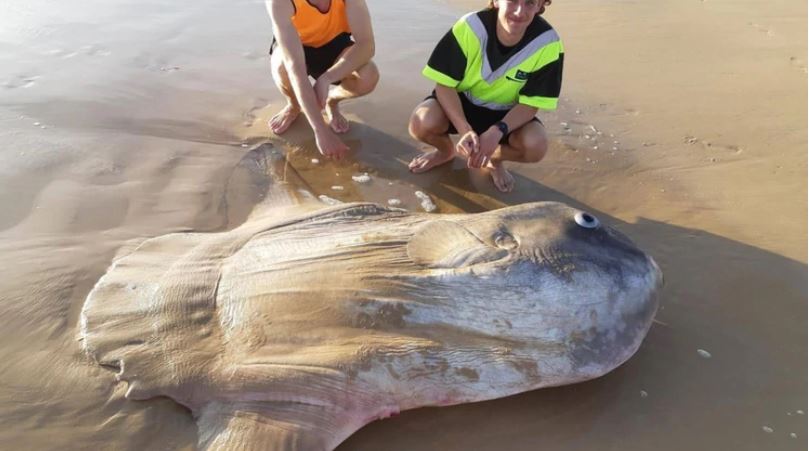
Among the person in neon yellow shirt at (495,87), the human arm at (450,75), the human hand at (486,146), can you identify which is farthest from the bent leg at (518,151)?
the human arm at (450,75)

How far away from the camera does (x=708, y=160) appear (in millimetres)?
4816

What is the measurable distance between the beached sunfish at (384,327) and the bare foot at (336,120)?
235 cm

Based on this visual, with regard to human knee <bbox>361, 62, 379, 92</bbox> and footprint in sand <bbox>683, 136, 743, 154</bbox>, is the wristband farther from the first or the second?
footprint in sand <bbox>683, 136, 743, 154</bbox>

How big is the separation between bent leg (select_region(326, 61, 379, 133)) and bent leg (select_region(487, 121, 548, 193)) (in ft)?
4.28

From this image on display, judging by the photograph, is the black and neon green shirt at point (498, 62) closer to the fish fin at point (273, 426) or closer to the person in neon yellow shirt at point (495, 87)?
the person in neon yellow shirt at point (495, 87)

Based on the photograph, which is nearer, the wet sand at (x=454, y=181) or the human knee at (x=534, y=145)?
the wet sand at (x=454, y=181)

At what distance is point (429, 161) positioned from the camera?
15.2 ft

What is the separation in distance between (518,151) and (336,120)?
157 centimetres

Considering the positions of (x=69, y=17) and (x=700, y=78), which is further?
(x=69, y=17)

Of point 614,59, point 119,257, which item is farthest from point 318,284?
point 614,59

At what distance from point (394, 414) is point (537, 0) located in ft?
8.65

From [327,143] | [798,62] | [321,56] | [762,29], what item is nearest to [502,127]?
[327,143]

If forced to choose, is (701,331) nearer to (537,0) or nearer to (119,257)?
(537,0)

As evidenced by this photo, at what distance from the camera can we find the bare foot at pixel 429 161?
15.1ft
